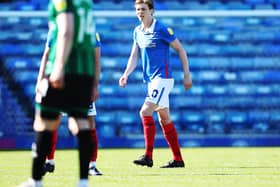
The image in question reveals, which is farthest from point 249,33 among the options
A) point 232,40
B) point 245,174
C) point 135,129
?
point 245,174

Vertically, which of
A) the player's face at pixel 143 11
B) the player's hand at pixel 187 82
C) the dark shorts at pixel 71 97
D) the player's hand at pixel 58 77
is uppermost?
the player's hand at pixel 58 77

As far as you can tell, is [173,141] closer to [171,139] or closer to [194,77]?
[171,139]

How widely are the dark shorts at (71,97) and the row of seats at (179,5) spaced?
430 inches

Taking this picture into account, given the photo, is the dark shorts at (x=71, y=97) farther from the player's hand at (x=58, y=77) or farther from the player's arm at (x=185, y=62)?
the player's arm at (x=185, y=62)

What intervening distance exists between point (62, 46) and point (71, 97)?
1.12 ft

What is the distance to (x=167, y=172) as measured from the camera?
7816 millimetres

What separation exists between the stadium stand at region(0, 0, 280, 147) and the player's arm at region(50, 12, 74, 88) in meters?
8.79

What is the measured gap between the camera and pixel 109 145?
45.7ft

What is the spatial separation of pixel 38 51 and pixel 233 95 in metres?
3.29

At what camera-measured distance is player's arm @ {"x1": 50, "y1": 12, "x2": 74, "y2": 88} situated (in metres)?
4.98

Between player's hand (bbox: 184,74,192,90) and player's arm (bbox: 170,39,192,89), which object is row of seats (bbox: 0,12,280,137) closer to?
player's arm (bbox: 170,39,192,89)

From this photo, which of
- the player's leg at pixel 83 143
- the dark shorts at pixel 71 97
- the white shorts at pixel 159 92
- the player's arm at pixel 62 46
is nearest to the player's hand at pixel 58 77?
the player's arm at pixel 62 46

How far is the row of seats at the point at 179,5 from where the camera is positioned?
16.2 metres

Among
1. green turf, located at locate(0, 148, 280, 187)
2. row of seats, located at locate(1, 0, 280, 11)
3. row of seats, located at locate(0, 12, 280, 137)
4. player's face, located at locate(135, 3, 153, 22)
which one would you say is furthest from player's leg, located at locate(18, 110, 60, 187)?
row of seats, located at locate(1, 0, 280, 11)
